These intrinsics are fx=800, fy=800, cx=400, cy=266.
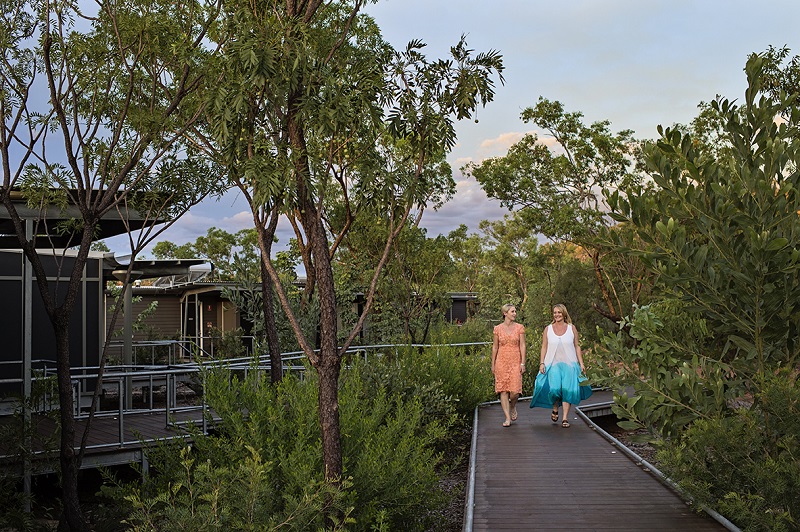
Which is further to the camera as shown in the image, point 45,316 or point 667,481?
point 45,316

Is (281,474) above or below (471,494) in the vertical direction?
above

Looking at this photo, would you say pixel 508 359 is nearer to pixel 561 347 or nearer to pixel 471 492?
pixel 561 347

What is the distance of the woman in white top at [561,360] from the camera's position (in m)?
11.3

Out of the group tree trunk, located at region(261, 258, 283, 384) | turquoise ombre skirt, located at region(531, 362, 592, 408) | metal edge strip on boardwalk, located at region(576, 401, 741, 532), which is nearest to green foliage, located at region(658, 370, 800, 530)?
metal edge strip on boardwalk, located at region(576, 401, 741, 532)

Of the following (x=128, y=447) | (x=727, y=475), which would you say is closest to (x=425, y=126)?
(x=727, y=475)

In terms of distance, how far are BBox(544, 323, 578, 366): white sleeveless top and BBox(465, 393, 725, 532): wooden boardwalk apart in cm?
104

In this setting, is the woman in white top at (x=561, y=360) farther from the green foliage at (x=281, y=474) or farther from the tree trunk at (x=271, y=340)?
the tree trunk at (x=271, y=340)

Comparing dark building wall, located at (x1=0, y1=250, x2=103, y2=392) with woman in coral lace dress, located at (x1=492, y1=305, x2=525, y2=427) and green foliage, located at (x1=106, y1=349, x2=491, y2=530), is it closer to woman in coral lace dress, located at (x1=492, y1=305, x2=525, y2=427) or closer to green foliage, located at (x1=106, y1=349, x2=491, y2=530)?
woman in coral lace dress, located at (x1=492, y1=305, x2=525, y2=427)

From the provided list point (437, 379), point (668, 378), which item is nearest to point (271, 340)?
point (437, 379)

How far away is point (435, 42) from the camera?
23.2 feet

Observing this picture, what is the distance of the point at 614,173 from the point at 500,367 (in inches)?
539

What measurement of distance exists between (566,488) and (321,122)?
4357 mm

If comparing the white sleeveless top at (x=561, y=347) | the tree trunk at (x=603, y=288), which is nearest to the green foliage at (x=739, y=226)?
the white sleeveless top at (x=561, y=347)

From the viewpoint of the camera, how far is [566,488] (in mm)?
7906
